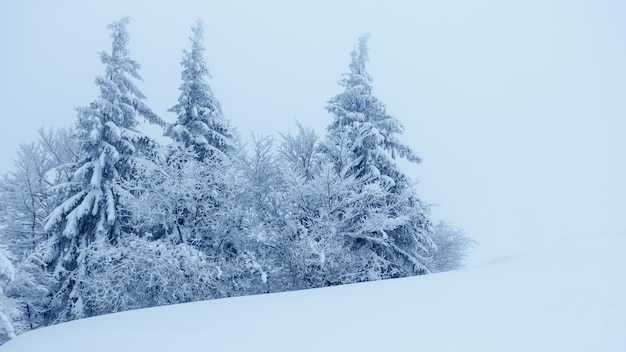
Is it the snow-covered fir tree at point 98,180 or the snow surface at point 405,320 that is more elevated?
the snow-covered fir tree at point 98,180

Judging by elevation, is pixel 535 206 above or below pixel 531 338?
above

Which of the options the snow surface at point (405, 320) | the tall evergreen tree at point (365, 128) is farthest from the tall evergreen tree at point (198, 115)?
the snow surface at point (405, 320)

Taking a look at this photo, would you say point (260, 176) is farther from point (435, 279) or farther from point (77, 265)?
point (435, 279)

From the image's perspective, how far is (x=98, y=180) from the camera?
1417 cm

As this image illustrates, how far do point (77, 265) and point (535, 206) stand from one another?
117 meters

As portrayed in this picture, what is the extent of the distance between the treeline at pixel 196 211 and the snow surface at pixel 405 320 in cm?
558

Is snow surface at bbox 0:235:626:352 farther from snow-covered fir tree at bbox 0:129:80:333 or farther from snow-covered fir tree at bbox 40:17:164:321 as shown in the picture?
snow-covered fir tree at bbox 0:129:80:333

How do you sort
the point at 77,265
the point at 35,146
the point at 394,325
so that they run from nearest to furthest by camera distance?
the point at 394,325, the point at 77,265, the point at 35,146

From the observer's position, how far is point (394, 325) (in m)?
4.95

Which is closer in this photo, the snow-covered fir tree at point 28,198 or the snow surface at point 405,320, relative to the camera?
the snow surface at point 405,320

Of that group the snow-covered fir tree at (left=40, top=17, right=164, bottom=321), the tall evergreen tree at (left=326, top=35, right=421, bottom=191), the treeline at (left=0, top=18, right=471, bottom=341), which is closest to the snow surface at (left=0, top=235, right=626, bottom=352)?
the treeline at (left=0, top=18, right=471, bottom=341)

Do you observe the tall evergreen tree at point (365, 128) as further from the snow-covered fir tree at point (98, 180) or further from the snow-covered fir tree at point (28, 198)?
the snow-covered fir tree at point (28, 198)

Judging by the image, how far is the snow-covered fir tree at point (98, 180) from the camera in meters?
13.8

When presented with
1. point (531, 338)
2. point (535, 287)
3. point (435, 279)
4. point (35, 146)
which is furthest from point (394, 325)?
point (35, 146)
